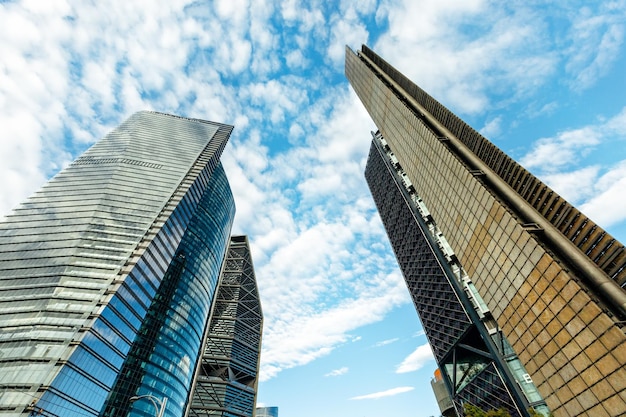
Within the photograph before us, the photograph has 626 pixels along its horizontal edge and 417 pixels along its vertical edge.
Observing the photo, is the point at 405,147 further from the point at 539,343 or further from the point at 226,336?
the point at 226,336

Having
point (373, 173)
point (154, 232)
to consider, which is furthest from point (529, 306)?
A: point (373, 173)

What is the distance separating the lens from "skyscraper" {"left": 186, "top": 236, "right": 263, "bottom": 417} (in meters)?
82.8

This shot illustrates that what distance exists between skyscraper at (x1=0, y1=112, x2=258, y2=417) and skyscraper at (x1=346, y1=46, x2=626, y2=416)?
172 feet

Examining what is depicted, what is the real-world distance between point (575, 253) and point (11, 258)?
113746 mm

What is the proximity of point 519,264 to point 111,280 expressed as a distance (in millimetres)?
79516

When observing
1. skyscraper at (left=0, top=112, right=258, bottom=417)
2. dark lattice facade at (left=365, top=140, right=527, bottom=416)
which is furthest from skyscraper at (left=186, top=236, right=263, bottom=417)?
dark lattice facade at (left=365, top=140, right=527, bottom=416)

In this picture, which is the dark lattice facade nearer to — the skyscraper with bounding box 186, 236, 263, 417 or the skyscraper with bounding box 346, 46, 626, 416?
the skyscraper with bounding box 346, 46, 626, 416

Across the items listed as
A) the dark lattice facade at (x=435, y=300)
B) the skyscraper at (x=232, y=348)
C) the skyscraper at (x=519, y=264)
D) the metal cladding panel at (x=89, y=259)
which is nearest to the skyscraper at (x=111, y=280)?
the metal cladding panel at (x=89, y=259)

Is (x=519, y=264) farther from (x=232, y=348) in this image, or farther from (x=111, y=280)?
(x=232, y=348)

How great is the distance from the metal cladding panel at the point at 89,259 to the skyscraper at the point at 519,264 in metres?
67.6

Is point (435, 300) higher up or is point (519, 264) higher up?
point (435, 300)

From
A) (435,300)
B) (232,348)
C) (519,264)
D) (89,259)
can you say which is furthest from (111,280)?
(519,264)

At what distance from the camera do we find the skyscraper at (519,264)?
1530 cm

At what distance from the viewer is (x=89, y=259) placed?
75375mm
